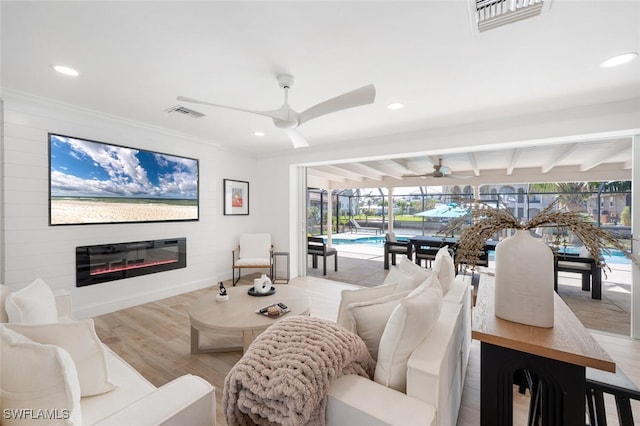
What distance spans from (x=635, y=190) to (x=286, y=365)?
4015 millimetres

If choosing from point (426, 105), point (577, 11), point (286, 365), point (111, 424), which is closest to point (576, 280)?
point (426, 105)

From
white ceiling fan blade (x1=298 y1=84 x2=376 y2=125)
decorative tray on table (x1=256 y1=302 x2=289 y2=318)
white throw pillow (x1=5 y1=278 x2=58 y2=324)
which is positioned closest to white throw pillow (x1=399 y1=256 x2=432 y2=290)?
decorative tray on table (x1=256 y1=302 x2=289 y2=318)

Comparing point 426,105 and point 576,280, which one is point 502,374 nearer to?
point 426,105

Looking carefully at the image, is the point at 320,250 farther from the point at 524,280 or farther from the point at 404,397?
the point at 404,397

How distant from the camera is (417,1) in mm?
1500

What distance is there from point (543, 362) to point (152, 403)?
5.23 feet

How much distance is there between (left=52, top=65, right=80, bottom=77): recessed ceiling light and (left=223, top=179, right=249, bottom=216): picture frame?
8.78ft

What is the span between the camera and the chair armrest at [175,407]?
0.89 meters

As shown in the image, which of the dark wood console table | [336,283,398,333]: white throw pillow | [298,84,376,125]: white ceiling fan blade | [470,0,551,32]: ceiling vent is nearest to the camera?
the dark wood console table

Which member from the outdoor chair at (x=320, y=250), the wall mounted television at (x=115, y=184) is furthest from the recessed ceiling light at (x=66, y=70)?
the outdoor chair at (x=320, y=250)

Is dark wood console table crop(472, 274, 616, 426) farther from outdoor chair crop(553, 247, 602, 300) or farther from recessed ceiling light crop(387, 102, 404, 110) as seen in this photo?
outdoor chair crop(553, 247, 602, 300)

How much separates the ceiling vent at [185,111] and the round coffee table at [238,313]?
212 centimetres

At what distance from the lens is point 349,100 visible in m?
Answer: 2.01

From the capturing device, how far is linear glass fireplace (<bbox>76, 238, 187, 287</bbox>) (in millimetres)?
3184
